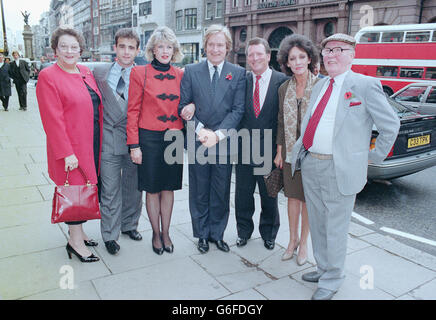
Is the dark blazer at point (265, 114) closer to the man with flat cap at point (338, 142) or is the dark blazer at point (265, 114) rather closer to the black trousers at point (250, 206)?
the black trousers at point (250, 206)

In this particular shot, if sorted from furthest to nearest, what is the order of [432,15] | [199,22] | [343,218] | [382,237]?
[199,22], [432,15], [382,237], [343,218]

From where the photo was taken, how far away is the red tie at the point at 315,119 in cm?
272

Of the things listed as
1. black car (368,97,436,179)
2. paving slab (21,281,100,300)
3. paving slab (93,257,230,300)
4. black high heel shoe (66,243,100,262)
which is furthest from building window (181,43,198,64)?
paving slab (21,281,100,300)

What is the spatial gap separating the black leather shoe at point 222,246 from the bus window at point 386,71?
1568 centimetres

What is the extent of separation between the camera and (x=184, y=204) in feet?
16.0

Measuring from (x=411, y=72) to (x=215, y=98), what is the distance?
50.2 feet

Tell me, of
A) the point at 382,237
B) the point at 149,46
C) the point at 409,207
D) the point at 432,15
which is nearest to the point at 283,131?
the point at 149,46

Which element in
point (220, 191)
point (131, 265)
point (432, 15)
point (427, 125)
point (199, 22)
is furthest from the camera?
point (199, 22)

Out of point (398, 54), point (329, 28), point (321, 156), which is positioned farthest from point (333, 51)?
point (329, 28)

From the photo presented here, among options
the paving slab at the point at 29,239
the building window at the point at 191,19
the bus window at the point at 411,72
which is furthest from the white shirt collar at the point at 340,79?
the building window at the point at 191,19

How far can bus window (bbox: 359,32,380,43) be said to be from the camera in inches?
680

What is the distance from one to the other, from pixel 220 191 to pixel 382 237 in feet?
6.17

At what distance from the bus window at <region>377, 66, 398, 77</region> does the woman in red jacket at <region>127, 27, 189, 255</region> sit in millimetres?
15660
